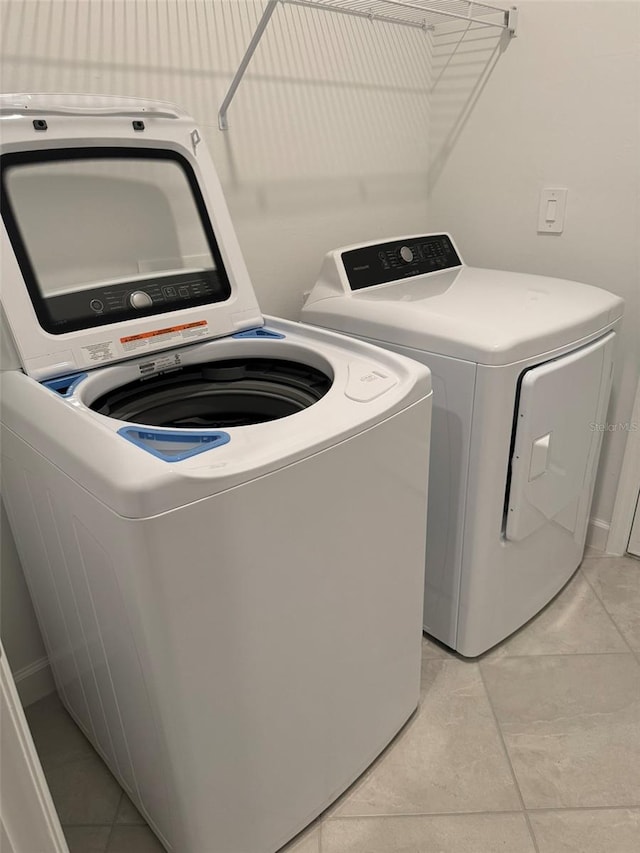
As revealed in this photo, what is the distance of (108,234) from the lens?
4.81 ft

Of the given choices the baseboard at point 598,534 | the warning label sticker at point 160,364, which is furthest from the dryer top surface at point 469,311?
the baseboard at point 598,534

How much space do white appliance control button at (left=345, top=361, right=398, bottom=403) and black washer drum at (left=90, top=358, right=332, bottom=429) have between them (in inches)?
4.2

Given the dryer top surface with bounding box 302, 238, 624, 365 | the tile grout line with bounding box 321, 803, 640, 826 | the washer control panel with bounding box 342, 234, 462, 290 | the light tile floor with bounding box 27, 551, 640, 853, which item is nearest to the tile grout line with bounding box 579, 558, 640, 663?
the light tile floor with bounding box 27, 551, 640, 853

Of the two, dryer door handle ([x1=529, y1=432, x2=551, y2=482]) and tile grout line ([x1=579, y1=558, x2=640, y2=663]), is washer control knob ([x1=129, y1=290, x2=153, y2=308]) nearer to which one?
dryer door handle ([x1=529, y1=432, x2=551, y2=482])

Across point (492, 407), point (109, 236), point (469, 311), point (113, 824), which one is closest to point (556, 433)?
point (492, 407)

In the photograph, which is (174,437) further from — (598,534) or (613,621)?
(598,534)

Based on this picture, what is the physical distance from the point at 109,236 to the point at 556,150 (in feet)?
4.41

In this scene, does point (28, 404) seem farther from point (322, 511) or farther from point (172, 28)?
point (172, 28)

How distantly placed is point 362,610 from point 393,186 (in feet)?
5.00

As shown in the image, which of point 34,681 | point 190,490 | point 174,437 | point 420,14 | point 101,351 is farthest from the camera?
point 420,14

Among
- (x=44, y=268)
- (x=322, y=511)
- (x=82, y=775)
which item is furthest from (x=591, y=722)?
(x=44, y=268)

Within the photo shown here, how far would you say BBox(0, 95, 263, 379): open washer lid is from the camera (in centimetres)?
121

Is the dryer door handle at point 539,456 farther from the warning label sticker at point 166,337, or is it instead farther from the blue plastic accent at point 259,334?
the warning label sticker at point 166,337

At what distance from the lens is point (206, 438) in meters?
1.00
